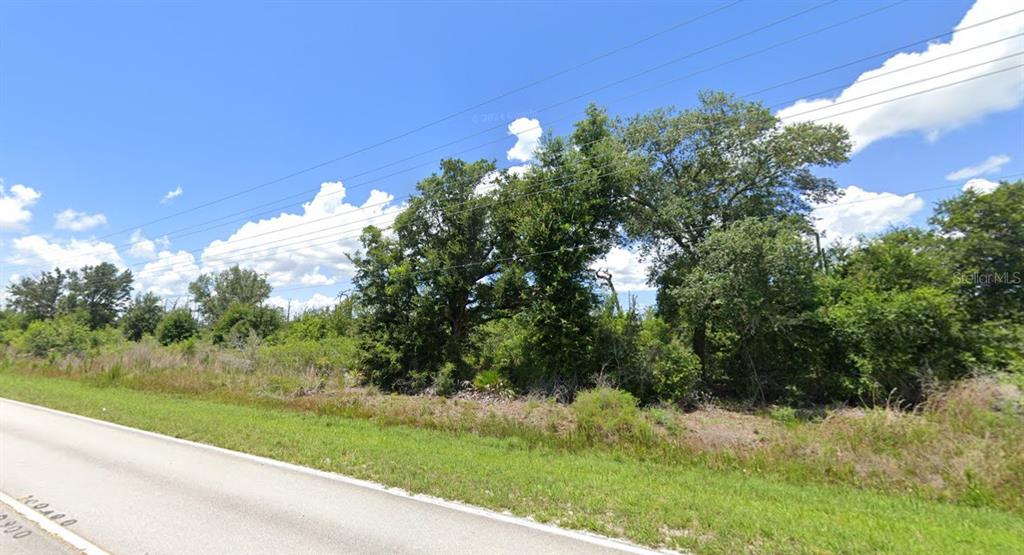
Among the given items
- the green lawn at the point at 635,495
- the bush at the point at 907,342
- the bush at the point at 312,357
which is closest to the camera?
the green lawn at the point at 635,495

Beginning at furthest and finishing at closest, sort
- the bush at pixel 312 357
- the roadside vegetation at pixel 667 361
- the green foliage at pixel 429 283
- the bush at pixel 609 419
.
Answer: the bush at pixel 312 357 < the green foliage at pixel 429 283 < the bush at pixel 609 419 < the roadside vegetation at pixel 667 361

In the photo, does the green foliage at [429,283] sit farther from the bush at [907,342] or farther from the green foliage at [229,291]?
the green foliage at [229,291]

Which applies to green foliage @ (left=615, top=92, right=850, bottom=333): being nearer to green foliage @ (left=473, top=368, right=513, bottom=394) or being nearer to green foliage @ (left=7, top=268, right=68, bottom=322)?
green foliage @ (left=473, top=368, right=513, bottom=394)

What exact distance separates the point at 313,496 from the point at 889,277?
2006cm

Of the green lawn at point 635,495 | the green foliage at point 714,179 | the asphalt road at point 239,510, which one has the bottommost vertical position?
the green lawn at point 635,495

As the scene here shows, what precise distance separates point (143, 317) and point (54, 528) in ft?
213

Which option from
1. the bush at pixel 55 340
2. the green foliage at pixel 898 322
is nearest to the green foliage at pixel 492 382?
the green foliage at pixel 898 322

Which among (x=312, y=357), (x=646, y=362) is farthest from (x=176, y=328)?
(x=646, y=362)

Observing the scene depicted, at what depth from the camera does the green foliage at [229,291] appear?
229 ft

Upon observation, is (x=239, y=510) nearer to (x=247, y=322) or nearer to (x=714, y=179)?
(x=714, y=179)

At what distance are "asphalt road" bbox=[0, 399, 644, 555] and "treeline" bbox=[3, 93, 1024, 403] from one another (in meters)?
12.4

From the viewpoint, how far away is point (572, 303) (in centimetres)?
1802

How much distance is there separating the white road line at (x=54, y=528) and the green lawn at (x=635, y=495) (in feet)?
10.1

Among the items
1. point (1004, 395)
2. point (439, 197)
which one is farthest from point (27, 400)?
point (1004, 395)
